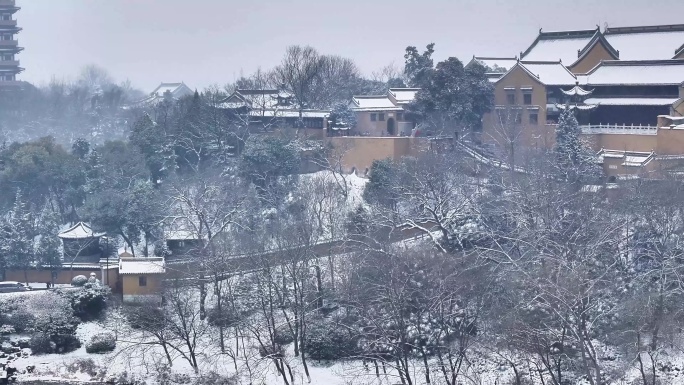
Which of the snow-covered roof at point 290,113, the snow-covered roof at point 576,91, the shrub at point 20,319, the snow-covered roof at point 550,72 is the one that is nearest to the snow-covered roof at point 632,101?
the snow-covered roof at point 576,91

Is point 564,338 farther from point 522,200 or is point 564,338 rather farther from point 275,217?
point 275,217

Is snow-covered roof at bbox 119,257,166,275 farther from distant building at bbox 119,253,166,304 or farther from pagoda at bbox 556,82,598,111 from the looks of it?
pagoda at bbox 556,82,598,111

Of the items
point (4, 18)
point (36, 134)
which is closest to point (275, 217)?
point (36, 134)

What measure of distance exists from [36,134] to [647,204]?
81.8 feet

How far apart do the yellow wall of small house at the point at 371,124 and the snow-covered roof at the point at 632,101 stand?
15.3 feet

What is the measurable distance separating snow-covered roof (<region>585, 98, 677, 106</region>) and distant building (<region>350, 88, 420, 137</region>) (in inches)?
170

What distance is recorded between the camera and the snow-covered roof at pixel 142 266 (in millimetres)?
19375

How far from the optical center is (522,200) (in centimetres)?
1825

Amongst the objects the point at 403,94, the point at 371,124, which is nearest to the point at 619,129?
the point at 403,94

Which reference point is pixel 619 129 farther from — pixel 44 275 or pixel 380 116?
pixel 44 275

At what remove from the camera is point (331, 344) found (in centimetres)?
1683

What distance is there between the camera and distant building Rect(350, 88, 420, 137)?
25781mm

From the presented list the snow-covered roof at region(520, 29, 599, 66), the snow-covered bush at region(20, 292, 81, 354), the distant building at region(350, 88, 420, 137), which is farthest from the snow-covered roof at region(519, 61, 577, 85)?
the snow-covered bush at region(20, 292, 81, 354)

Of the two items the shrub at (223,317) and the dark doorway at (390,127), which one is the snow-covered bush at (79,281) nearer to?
the shrub at (223,317)
